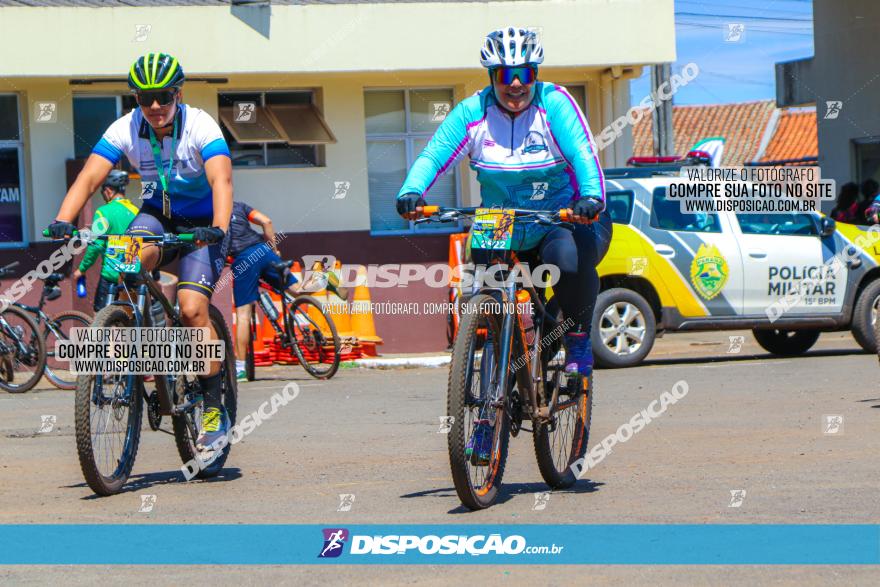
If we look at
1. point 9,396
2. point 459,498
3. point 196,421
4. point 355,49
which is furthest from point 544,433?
point 355,49

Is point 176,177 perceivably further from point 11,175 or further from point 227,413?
point 11,175

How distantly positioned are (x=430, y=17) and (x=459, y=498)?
41.7 feet

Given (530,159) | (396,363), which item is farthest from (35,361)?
(530,159)

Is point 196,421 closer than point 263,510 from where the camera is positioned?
No

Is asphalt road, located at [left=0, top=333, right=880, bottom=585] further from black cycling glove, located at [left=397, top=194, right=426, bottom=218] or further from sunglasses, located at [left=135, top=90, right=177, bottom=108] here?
sunglasses, located at [left=135, top=90, right=177, bottom=108]

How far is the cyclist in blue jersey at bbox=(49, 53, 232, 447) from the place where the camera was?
7.27 meters

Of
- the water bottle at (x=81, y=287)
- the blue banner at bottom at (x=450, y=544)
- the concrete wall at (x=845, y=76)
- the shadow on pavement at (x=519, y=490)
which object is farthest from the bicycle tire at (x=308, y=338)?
the concrete wall at (x=845, y=76)

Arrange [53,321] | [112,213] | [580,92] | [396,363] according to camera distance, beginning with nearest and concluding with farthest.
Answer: [112,213] → [53,321] → [396,363] → [580,92]

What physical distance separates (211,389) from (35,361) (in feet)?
22.9

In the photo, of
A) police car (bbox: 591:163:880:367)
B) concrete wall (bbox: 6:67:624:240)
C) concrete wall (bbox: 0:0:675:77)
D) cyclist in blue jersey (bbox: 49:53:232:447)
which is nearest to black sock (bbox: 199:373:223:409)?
cyclist in blue jersey (bbox: 49:53:232:447)

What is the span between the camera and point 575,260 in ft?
22.2

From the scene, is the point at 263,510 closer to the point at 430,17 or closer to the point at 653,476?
the point at 653,476

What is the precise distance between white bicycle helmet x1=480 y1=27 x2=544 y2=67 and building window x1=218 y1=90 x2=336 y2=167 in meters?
12.0
